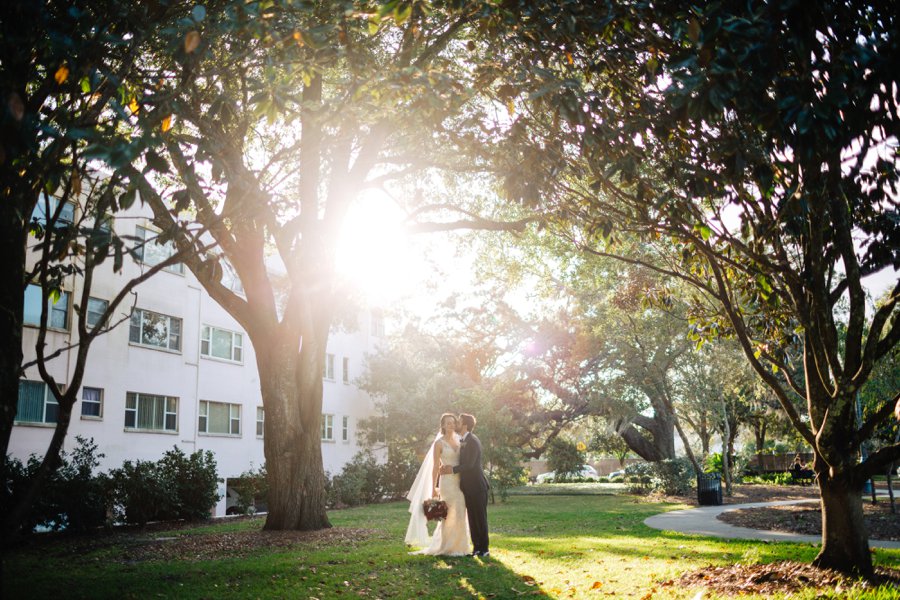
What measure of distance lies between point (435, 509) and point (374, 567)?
1.29 m

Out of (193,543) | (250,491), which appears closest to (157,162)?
(193,543)

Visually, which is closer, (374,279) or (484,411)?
(374,279)

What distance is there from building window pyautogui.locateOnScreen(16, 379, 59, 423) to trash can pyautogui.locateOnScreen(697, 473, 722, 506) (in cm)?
2034

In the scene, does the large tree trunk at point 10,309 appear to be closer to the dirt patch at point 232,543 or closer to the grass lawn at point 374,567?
the grass lawn at point 374,567

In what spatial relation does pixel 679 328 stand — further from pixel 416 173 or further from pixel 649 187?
pixel 649 187

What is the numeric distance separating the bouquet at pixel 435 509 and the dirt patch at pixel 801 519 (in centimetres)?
755

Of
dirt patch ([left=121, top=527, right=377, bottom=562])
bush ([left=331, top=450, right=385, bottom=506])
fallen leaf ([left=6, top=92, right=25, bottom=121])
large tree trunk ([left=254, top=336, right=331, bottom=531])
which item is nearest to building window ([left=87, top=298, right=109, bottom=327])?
bush ([left=331, top=450, right=385, bottom=506])

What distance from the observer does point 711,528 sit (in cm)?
1480

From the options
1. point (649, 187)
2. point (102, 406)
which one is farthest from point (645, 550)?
point (102, 406)

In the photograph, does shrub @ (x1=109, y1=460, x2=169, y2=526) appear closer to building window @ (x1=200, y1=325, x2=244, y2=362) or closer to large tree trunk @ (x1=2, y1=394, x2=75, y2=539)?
building window @ (x1=200, y1=325, x2=244, y2=362)

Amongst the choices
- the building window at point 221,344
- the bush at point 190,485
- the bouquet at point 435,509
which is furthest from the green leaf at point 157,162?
the building window at point 221,344

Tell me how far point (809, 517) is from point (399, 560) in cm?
1076

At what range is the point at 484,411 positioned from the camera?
26750mm

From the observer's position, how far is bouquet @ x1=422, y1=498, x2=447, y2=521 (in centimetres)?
1060
